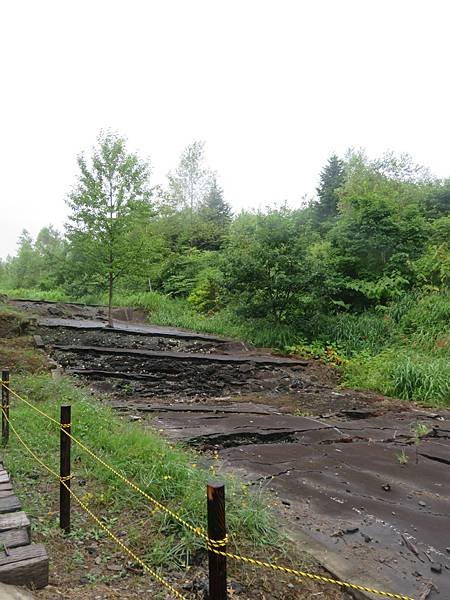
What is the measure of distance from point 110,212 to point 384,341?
10.1m

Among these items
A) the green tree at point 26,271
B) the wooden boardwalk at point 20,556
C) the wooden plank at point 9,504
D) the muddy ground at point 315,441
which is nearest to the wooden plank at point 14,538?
the wooden boardwalk at point 20,556

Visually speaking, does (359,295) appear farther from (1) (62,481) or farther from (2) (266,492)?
(1) (62,481)

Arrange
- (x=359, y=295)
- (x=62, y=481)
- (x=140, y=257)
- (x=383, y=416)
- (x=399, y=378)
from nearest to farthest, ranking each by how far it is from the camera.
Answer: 1. (x=62, y=481)
2. (x=383, y=416)
3. (x=399, y=378)
4. (x=359, y=295)
5. (x=140, y=257)

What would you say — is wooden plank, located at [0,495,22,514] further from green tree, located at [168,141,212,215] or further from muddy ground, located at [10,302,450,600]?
green tree, located at [168,141,212,215]

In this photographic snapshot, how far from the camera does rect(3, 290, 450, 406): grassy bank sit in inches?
369

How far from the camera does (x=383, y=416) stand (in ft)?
25.0

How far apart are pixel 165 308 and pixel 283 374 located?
487 inches

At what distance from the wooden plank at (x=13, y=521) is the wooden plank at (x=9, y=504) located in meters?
0.07

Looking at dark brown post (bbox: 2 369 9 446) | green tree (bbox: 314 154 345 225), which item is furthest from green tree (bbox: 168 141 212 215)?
dark brown post (bbox: 2 369 9 446)

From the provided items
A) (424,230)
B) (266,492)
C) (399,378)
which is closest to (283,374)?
(399,378)

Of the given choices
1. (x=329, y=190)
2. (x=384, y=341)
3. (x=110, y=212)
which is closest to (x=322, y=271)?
(x=384, y=341)

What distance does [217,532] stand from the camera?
2.00m

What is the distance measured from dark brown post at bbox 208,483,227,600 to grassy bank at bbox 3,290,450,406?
7667 mm

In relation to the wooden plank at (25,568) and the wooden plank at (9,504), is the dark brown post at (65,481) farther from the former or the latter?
the wooden plank at (25,568)
